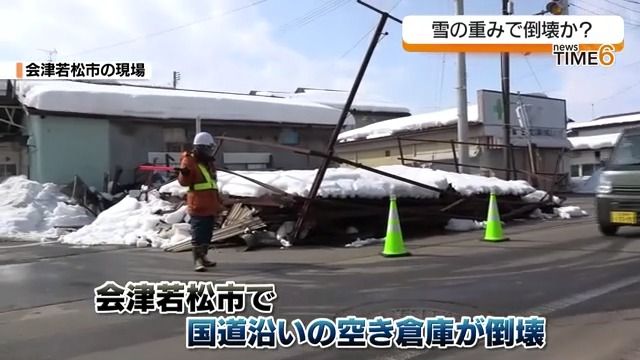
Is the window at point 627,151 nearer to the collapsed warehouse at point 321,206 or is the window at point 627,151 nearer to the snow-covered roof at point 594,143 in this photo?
the collapsed warehouse at point 321,206

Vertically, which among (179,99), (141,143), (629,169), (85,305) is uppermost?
(179,99)

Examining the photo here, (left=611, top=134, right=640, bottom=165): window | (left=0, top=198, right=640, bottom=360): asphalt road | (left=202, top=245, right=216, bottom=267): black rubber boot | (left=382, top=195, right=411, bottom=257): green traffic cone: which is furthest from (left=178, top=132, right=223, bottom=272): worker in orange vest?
(left=611, top=134, right=640, bottom=165): window

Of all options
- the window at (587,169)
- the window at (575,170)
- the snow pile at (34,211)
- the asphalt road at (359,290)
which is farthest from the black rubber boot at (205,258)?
the window at (575,170)

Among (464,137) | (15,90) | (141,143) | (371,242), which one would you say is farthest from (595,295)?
(15,90)

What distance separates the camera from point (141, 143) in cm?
2042

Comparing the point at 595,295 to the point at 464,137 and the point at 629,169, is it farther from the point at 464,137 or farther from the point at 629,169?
the point at 464,137

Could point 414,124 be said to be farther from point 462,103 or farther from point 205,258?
point 205,258

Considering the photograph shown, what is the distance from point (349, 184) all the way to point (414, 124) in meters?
21.6

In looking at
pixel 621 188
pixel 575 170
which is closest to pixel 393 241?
pixel 621 188

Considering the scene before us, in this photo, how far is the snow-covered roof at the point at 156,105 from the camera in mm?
18766

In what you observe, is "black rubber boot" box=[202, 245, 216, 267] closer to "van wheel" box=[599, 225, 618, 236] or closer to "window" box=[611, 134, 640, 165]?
"van wheel" box=[599, 225, 618, 236]

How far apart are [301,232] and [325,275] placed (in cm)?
318

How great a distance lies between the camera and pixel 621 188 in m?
11.4

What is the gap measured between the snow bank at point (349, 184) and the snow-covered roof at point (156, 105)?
23.0ft
